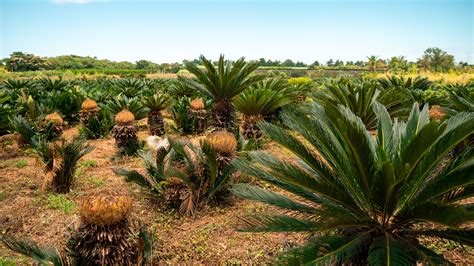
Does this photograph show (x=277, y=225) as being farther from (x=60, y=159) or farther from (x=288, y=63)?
(x=288, y=63)

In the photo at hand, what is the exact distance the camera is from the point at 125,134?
8203 millimetres

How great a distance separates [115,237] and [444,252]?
12.0ft

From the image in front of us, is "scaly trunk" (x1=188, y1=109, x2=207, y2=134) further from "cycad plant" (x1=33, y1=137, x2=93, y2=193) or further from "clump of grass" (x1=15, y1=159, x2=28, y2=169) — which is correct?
"cycad plant" (x1=33, y1=137, x2=93, y2=193)

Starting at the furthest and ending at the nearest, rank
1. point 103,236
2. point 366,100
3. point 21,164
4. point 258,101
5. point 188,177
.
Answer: point 258,101 < point 366,100 < point 21,164 < point 188,177 < point 103,236

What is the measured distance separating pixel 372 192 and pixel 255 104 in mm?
6156

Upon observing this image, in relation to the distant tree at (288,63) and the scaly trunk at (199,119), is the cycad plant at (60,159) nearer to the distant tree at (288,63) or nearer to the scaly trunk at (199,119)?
the scaly trunk at (199,119)

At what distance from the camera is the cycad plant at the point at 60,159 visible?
222 inches

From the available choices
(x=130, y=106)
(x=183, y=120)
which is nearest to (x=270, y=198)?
(x=130, y=106)

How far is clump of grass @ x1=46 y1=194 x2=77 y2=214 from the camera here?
5.21 meters

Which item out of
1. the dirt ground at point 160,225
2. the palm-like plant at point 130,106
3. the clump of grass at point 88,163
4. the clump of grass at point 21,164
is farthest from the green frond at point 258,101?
the clump of grass at point 21,164

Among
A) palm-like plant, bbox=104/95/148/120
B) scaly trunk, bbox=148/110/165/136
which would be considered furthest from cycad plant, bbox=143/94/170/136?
palm-like plant, bbox=104/95/148/120

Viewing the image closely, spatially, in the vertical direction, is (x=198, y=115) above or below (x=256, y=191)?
below

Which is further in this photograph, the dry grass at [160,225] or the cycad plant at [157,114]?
the cycad plant at [157,114]

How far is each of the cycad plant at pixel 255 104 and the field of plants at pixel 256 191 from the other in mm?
40
